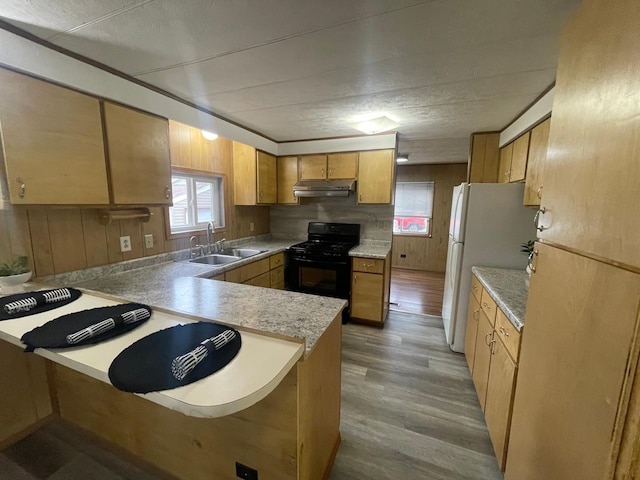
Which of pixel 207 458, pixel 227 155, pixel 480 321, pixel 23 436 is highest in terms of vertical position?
pixel 227 155

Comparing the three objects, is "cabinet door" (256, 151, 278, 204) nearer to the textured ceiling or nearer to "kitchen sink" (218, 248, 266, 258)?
"kitchen sink" (218, 248, 266, 258)

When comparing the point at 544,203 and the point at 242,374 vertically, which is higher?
the point at 544,203

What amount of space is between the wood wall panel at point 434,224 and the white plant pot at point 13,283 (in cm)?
572

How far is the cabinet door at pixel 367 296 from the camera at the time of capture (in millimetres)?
3004

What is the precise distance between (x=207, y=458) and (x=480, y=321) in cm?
197

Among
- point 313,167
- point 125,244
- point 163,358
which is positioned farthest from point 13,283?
point 313,167

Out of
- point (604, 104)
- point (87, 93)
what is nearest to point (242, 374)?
point (604, 104)

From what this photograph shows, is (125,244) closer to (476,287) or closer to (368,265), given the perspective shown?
(368,265)

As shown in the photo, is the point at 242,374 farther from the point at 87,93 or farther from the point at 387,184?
the point at 387,184

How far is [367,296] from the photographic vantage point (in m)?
3.05

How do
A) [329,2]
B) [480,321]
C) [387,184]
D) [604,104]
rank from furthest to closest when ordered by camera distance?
[387,184] → [480,321] → [329,2] → [604,104]

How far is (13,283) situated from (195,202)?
5.49 ft

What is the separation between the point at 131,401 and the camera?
1399 mm

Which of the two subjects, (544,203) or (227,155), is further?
(227,155)
